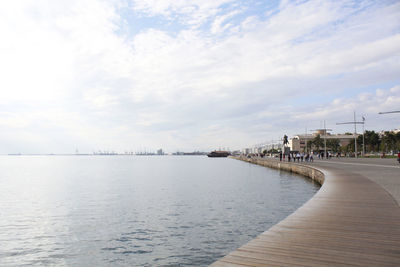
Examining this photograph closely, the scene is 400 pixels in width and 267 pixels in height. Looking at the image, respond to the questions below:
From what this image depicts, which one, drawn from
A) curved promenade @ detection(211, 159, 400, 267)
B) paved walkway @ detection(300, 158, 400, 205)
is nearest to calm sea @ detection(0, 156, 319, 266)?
curved promenade @ detection(211, 159, 400, 267)

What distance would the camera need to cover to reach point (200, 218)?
14.5m

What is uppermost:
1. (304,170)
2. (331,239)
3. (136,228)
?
(331,239)

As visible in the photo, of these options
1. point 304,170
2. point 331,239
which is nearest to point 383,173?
point 304,170

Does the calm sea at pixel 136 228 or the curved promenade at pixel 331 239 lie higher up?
the curved promenade at pixel 331 239

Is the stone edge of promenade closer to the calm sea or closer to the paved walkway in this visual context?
the paved walkway

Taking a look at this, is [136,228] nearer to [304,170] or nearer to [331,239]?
[331,239]

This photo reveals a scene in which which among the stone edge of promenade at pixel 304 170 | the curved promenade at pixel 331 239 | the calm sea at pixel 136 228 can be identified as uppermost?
the curved promenade at pixel 331 239

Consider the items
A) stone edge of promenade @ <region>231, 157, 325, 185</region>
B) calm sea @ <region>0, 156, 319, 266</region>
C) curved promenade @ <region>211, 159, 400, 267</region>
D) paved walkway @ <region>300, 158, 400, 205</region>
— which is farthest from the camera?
stone edge of promenade @ <region>231, 157, 325, 185</region>

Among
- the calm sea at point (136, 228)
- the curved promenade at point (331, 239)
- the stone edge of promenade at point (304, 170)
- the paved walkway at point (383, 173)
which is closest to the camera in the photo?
the curved promenade at point (331, 239)

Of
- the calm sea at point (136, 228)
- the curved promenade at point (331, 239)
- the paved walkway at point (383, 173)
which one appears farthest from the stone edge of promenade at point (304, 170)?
the curved promenade at point (331, 239)

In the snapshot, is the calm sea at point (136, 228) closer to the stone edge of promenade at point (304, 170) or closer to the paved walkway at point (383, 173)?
the paved walkway at point (383, 173)

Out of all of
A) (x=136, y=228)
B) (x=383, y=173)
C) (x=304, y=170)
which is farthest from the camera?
(x=304, y=170)

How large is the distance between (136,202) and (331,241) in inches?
628

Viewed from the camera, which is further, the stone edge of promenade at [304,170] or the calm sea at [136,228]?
the stone edge of promenade at [304,170]
